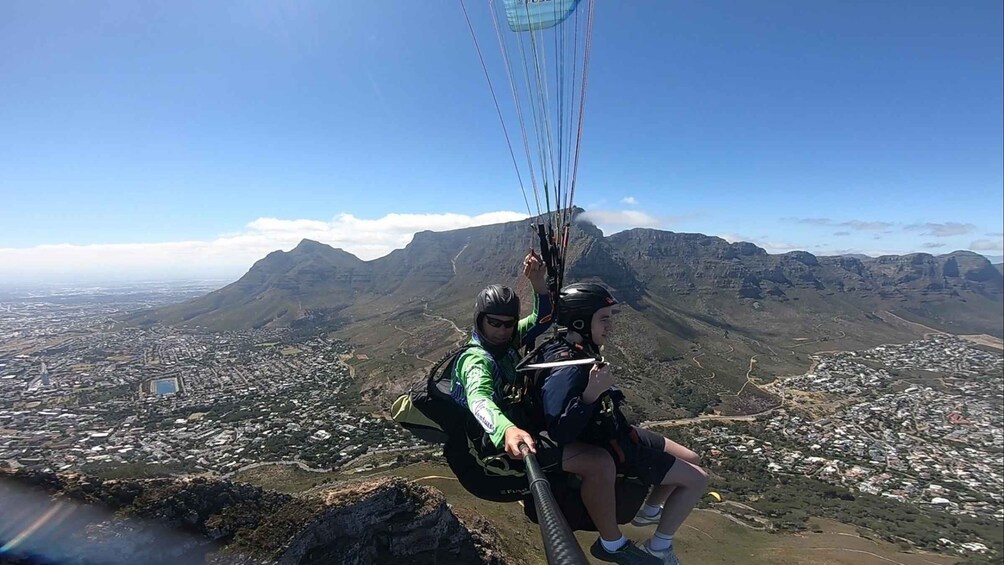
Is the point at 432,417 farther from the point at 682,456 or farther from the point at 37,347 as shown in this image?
the point at 37,347

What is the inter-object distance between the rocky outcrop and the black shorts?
2096cm

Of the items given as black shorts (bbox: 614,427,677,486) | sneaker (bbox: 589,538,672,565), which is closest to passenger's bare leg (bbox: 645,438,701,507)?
black shorts (bbox: 614,427,677,486)

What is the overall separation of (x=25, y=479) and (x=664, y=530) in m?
27.3

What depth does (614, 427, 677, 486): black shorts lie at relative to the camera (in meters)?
5.31

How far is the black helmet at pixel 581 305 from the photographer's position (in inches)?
210

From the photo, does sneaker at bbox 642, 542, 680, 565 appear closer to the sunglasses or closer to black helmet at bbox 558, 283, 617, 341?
black helmet at bbox 558, 283, 617, 341

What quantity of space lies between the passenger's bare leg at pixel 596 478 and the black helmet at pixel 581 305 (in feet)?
4.36

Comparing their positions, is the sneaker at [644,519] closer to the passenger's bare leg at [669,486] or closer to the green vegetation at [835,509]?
the passenger's bare leg at [669,486]

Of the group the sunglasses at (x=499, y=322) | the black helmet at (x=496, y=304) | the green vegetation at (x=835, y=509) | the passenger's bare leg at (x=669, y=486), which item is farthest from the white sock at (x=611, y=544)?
the green vegetation at (x=835, y=509)

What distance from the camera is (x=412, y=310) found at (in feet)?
554

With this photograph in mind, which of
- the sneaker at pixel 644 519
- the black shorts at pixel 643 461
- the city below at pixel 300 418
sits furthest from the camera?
the city below at pixel 300 418

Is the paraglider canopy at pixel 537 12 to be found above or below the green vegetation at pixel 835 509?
above

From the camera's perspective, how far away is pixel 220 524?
2120 cm

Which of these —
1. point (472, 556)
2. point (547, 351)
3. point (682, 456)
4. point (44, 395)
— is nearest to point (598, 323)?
point (547, 351)
